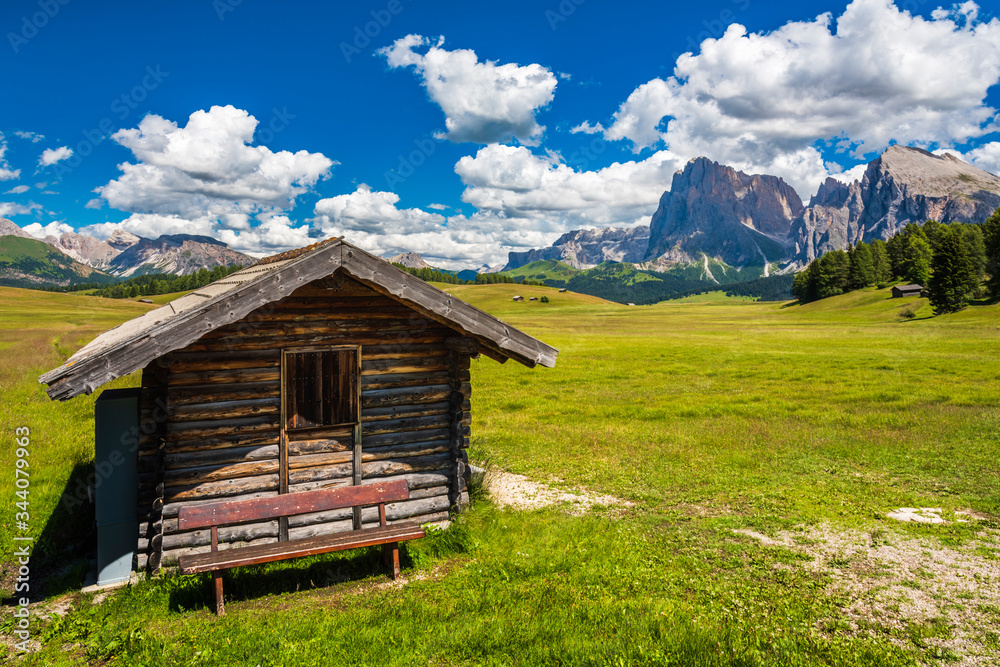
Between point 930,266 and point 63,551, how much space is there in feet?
407

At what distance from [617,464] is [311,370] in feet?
29.7

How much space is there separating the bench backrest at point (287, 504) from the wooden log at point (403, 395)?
1454 mm

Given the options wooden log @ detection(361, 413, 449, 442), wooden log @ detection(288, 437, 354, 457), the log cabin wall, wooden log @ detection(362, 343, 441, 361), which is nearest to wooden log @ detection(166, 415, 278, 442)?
the log cabin wall

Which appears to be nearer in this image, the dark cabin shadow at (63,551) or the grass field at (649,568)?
the grass field at (649,568)

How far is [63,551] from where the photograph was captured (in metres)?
9.08

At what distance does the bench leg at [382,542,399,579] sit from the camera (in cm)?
801

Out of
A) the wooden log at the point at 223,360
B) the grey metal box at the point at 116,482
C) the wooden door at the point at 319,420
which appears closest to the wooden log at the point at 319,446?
the wooden door at the point at 319,420

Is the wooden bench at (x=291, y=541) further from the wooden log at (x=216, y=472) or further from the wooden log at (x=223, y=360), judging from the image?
the wooden log at (x=223, y=360)

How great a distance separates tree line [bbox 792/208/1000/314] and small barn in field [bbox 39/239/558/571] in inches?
3283

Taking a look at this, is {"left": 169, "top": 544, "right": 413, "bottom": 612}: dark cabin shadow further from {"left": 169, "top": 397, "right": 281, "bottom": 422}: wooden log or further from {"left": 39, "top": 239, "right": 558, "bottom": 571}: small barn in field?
{"left": 169, "top": 397, "right": 281, "bottom": 422}: wooden log

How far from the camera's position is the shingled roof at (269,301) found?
688 centimetres

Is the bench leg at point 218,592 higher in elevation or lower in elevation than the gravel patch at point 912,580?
higher

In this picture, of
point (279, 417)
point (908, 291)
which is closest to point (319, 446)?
point (279, 417)

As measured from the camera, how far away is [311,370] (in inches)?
360
